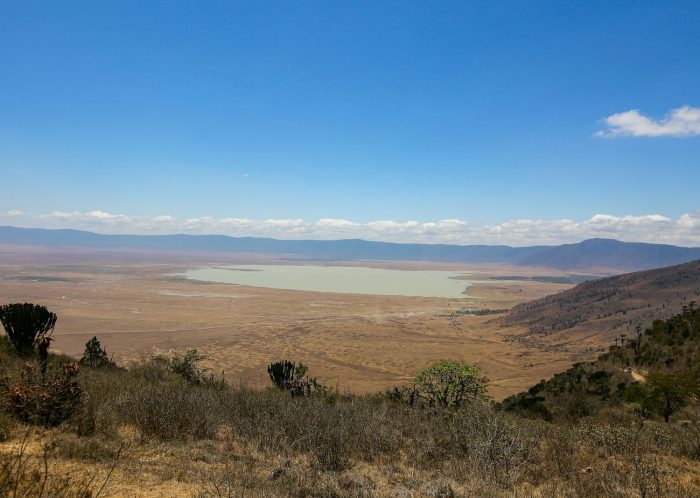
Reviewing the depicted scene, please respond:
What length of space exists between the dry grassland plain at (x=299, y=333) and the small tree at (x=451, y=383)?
36.0ft

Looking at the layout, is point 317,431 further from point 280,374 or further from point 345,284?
point 345,284

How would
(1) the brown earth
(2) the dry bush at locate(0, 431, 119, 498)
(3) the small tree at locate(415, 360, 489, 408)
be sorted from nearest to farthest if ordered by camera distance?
(2) the dry bush at locate(0, 431, 119, 498) → (3) the small tree at locate(415, 360, 489, 408) → (1) the brown earth

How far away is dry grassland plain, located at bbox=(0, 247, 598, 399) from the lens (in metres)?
36.0

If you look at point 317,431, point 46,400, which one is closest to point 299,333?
point 317,431

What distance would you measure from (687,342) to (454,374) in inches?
642

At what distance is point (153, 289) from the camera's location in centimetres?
8844

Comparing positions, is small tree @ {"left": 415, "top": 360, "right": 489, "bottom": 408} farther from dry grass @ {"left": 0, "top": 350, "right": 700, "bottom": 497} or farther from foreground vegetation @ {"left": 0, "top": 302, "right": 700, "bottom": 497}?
dry grass @ {"left": 0, "top": 350, "right": 700, "bottom": 497}

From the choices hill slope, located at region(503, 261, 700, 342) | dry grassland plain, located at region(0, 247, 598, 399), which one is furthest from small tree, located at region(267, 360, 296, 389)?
hill slope, located at region(503, 261, 700, 342)

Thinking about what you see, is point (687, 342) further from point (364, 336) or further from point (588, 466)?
point (364, 336)

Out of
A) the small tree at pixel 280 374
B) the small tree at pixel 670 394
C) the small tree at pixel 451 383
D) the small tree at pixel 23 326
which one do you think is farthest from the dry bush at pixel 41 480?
the small tree at pixel 670 394

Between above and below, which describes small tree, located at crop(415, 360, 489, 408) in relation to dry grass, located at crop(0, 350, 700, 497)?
below

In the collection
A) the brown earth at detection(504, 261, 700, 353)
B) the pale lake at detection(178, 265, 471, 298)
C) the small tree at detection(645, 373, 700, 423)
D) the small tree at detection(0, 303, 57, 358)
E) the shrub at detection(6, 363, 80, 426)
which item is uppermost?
the shrub at detection(6, 363, 80, 426)

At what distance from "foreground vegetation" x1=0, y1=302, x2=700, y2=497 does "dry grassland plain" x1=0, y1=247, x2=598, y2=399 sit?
17.7 meters

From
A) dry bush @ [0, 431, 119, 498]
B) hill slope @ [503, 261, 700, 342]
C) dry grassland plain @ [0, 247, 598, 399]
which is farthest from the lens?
hill slope @ [503, 261, 700, 342]
